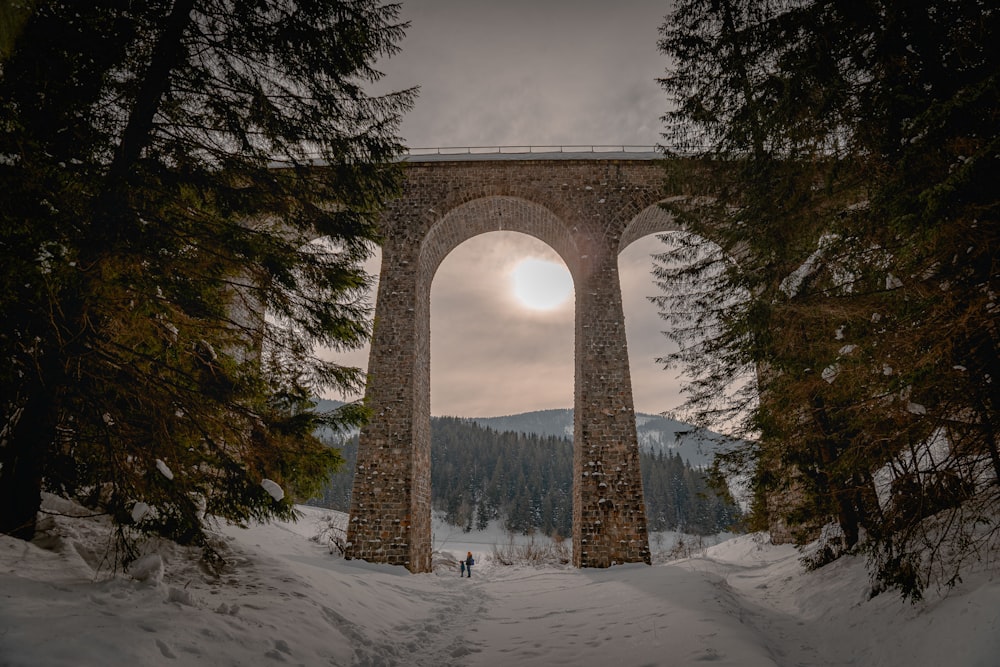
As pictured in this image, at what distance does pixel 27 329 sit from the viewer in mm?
3256

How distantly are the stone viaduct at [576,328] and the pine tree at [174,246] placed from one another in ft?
17.5

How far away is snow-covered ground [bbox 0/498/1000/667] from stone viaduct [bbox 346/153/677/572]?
2011 millimetres

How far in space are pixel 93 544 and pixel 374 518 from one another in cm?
669

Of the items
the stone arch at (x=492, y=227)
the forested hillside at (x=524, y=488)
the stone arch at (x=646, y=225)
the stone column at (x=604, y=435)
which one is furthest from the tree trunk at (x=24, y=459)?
the forested hillside at (x=524, y=488)

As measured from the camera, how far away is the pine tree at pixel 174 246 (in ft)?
10.8

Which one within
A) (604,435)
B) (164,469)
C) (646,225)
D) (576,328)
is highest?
(646,225)

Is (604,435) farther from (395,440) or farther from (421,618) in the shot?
(421,618)

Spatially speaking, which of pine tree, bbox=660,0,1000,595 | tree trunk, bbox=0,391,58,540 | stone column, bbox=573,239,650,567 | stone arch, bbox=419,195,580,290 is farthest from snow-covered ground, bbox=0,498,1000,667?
stone arch, bbox=419,195,580,290

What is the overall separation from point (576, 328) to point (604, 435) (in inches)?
127

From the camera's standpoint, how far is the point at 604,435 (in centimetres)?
1108

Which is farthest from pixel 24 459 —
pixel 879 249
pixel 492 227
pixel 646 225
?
pixel 646 225

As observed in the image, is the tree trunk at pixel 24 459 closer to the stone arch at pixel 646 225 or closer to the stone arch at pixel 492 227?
the stone arch at pixel 492 227

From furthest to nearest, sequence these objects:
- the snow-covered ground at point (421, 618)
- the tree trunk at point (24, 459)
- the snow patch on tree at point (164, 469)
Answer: the tree trunk at point (24, 459), the snow patch on tree at point (164, 469), the snow-covered ground at point (421, 618)

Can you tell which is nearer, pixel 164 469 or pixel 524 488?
pixel 164 469
